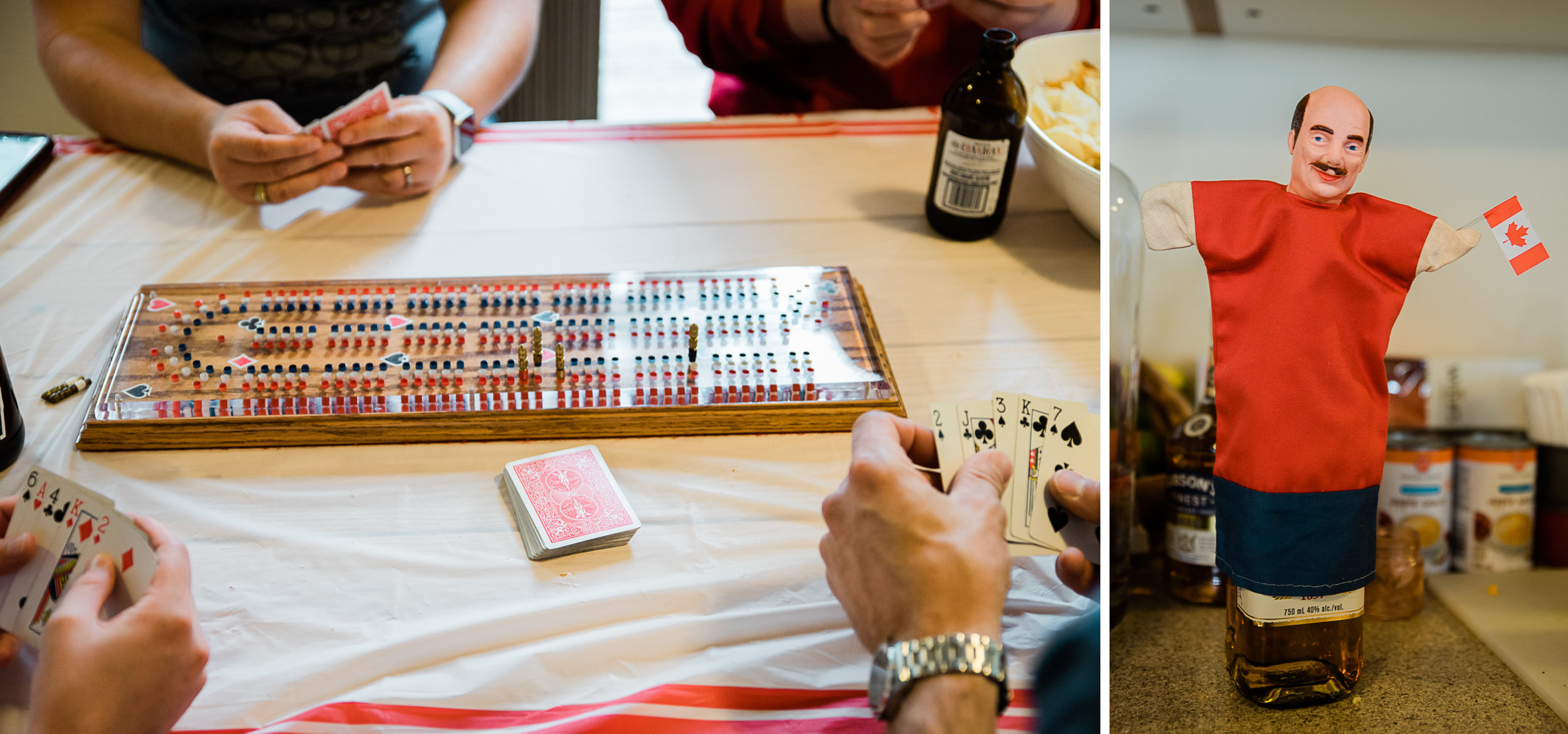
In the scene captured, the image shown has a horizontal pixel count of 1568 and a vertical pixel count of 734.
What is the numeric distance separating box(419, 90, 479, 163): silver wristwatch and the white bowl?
29.1 inches

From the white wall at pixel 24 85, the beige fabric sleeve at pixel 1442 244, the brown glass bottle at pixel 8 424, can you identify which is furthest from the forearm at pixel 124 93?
the beige fabric sleeve at pixel 1442 244

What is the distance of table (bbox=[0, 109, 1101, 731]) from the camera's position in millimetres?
706

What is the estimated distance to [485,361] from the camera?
98 centimetres

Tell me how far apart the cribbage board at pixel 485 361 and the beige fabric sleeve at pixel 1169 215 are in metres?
0.32

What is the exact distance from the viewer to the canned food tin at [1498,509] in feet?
3.74

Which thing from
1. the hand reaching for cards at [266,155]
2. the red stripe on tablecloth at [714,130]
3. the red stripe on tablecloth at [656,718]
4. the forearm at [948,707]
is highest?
the red stripe on tablecloth at [714,130]

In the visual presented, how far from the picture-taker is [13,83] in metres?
1.37

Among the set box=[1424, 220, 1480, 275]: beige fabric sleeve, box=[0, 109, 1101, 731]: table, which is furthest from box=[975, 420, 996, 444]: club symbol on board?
box=[1424, 220, 1480, 275]: beige fabric sleeve

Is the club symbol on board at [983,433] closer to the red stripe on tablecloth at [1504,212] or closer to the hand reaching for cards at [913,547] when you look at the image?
the hand reaching for cards at [913,547]

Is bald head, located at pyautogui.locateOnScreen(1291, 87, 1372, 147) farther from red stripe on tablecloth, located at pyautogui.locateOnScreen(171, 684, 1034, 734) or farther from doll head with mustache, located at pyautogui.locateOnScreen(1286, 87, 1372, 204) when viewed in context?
red stripe on tablecloth, located at pyautogui.locateOnScreen(171, 684, 1034, 734)

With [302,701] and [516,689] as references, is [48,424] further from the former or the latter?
[516,689]

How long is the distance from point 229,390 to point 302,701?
37cm

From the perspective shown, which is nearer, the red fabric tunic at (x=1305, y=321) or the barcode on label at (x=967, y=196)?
the red fabric tunic at (x=1305, y=321)

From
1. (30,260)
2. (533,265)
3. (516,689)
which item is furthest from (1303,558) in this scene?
(30,260)
